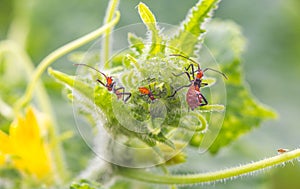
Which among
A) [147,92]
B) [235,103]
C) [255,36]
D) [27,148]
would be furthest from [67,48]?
[255,36]

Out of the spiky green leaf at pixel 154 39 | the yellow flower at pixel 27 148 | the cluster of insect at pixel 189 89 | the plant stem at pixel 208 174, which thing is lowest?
the plant stem at pixel 208 174

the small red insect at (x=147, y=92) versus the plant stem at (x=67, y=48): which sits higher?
the plant stem at (x=67, y=48)

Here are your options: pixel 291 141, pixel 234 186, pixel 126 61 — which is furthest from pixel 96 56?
pixel 291 141

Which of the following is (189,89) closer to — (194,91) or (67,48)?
(194,91)

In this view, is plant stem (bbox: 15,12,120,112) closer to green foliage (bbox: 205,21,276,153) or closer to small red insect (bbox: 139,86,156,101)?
small red insect (bbox: 139,86,156,101)

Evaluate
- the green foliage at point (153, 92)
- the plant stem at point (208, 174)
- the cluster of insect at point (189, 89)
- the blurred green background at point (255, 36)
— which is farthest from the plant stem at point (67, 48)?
the blurred green background at point (255, 36)

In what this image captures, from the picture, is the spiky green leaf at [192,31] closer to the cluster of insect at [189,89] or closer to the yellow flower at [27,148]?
the cluster of insect at [189,89]

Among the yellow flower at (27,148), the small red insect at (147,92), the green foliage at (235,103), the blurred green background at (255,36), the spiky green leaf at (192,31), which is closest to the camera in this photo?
the small red insect at (147,92)

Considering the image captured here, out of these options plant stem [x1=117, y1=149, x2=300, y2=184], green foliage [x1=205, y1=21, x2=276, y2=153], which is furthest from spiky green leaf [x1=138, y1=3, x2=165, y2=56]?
green foliage [x1=205, y1=21, x2=276, y2=153]
